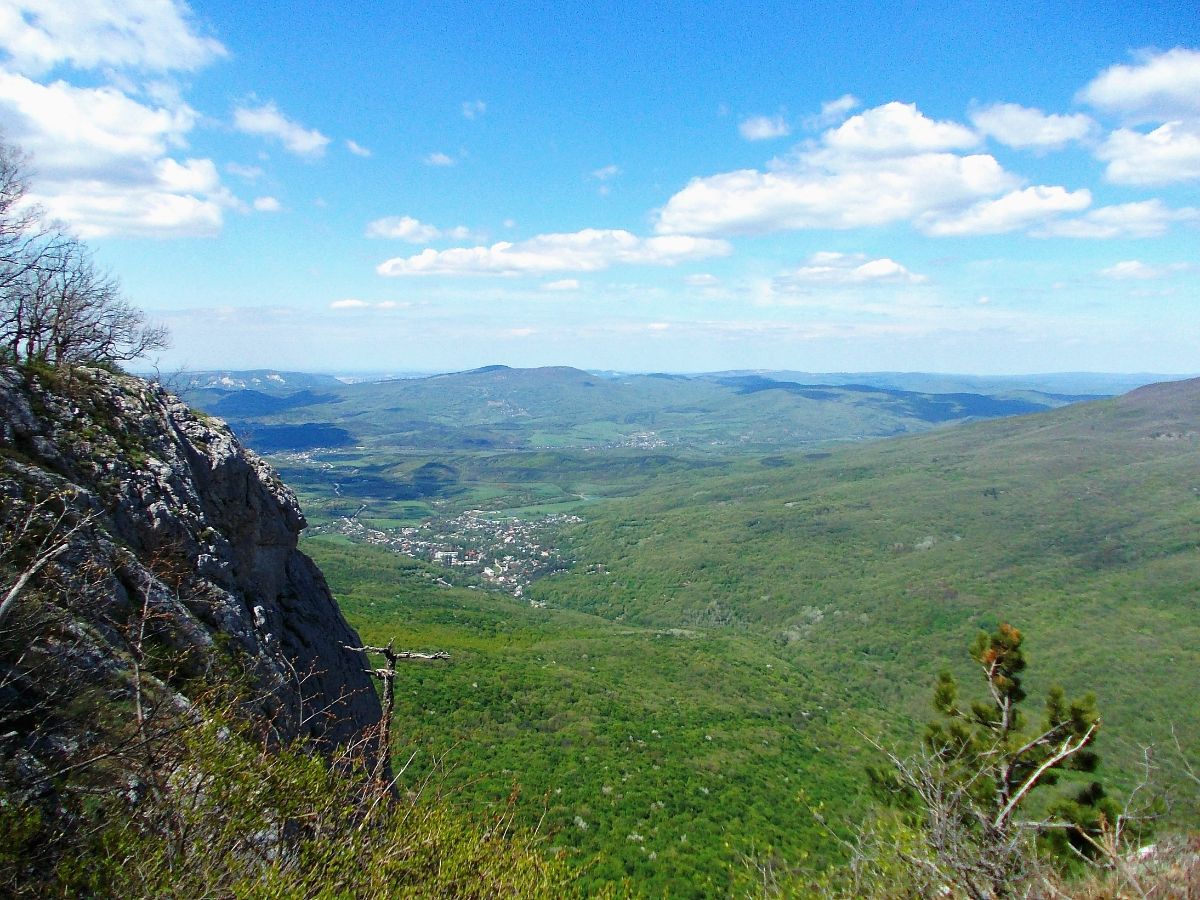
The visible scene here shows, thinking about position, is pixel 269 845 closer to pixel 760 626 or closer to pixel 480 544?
pixel 760 626

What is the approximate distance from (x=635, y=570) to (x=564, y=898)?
427 feet

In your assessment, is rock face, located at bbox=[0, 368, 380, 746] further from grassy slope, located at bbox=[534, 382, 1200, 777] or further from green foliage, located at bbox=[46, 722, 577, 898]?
grassy slope, located at bbox=[534, 382, 1200, 777]

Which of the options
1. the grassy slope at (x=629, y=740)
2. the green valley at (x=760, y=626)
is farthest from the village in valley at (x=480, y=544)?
the grassy slope at (x=629, y=740)

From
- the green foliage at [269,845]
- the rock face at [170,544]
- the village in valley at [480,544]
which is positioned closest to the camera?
the green foliage at [269,845]

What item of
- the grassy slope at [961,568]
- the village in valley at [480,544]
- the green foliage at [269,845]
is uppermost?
the green foliage at [269,845]

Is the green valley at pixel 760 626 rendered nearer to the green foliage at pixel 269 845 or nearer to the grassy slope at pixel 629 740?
the grassy slope at pixel 629 740

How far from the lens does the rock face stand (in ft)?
34.4

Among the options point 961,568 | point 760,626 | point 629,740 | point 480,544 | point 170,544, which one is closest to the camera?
point 170,544

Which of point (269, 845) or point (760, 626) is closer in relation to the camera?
point (269, 845)

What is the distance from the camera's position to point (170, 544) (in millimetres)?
13477

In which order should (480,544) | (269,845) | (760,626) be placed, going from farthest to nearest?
(480,544) < (760,626) < (269,845)

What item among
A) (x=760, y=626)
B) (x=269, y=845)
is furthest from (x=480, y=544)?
(x=269, y=845)

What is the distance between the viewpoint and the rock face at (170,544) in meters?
10.5

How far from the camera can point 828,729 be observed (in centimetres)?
5691
